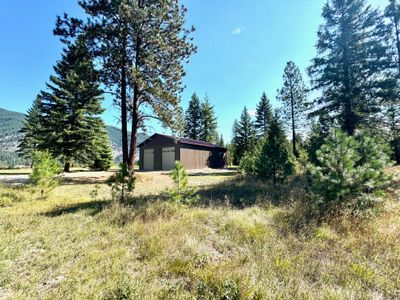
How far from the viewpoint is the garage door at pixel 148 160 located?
2664 centimetres

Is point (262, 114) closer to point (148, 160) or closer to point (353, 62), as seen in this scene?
point (148, 160)

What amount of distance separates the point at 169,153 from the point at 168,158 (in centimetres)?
60

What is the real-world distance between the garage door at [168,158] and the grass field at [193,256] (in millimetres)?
19234

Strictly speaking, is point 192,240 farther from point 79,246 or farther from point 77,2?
point 77,2

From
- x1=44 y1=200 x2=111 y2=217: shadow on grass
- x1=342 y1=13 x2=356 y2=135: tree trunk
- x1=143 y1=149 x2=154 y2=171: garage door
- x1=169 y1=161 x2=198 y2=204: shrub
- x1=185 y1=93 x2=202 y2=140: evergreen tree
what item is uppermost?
x1=185 y1=93 x2=202 y2=140: evergreen tree

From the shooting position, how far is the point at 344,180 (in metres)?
5.01

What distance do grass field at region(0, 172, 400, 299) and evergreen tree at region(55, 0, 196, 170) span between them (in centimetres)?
785

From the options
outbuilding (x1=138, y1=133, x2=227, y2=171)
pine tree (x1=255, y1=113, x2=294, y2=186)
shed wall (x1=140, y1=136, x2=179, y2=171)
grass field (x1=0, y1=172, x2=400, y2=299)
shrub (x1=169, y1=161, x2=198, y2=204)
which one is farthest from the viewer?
shed wall (x1=140, y1=136, x2=179, y2=171)

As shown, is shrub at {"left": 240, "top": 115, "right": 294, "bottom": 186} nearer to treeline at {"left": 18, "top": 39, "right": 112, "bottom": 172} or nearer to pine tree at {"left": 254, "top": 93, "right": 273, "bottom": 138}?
treeline at {"left": 18, "top": 39, "right": 112, "bottom": 172}

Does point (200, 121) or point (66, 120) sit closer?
point (66, 120)

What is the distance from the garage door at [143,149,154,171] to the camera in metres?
26.6

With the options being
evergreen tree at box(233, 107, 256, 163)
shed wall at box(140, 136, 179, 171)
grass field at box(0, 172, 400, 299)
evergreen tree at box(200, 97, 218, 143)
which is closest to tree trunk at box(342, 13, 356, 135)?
grass field at box(0, 172, 400, 299)

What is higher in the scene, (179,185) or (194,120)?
(194,120)

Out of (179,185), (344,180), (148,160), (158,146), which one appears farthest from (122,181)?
(148,160)
